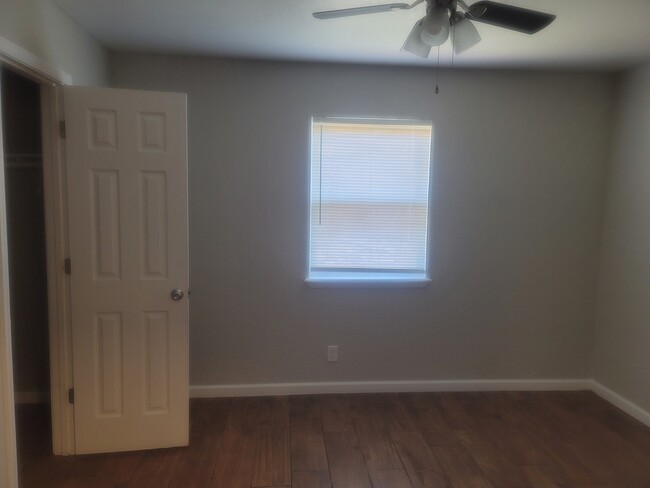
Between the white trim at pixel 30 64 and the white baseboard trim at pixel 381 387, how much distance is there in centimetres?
212

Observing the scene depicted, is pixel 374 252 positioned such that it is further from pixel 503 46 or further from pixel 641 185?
pixel 641 185

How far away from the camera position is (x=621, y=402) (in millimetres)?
2822

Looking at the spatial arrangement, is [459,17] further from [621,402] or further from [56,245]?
[621,402]

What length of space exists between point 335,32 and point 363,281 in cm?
164

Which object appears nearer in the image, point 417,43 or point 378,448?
point 417,43

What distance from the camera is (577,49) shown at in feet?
7.94

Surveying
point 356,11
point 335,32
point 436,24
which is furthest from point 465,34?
point 335,32

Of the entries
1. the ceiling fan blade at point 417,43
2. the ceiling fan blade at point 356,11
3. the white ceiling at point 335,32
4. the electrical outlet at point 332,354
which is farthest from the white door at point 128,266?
the ceiling fan blade at point 417,43

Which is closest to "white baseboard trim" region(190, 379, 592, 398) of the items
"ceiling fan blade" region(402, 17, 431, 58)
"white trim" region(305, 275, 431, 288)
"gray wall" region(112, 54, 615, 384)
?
"gray wall" region(112, 54, 615, 384)

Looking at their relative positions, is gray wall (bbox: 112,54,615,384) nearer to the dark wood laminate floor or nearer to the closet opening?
the dark wood laminate floor

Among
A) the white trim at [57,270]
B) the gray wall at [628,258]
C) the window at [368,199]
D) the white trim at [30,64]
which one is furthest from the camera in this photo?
the window at [368,199]

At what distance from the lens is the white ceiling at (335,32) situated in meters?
1.96

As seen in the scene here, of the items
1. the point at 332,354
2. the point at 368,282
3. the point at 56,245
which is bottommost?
the point at 332,354

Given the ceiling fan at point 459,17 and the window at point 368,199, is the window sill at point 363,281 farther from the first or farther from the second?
the ceiling fan at point 459,17
